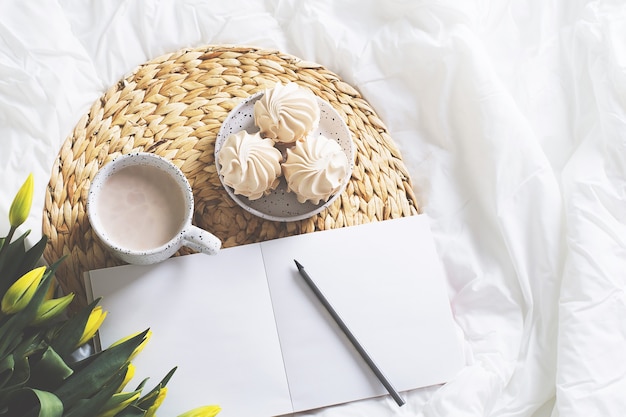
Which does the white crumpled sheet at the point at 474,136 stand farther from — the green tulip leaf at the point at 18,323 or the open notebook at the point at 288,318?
the green tulip leaf at the point at 18,323

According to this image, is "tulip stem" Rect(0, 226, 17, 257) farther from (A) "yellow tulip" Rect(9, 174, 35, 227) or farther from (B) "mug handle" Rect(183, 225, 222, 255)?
(B) "mug handle" Rect(183, 225, 222, 255)

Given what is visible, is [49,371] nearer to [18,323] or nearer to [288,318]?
[18,323]

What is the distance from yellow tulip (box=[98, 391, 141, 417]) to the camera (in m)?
0.59

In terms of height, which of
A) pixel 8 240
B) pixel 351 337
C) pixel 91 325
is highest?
pixel 8 240

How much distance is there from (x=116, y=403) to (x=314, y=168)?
302 mm

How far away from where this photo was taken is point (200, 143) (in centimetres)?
78

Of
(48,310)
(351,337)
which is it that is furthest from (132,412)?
(351,337)

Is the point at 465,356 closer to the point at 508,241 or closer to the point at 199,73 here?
the point at 508,241

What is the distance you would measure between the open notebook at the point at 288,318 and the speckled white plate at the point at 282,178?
0.10ft

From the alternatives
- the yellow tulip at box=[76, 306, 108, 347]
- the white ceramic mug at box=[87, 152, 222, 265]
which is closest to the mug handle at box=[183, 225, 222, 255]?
the white ceramic mug at box=[87, 152, 222, 265]

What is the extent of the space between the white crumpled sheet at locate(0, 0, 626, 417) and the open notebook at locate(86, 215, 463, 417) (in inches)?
1.5

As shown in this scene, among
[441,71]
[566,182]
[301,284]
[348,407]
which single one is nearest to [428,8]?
[441,71]

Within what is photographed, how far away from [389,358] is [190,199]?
29cm

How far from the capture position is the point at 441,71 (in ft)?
2.73
